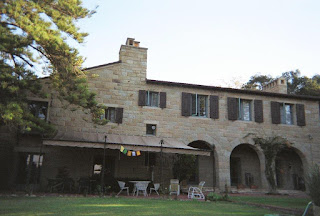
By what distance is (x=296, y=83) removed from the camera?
3322 cm

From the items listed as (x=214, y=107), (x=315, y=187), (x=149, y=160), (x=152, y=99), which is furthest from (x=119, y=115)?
(x=315, y=187)

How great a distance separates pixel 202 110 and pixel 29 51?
32.7ft

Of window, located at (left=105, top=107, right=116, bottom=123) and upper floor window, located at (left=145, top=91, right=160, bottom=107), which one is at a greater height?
upper floor window, located at (left=145, top=91, right=160, bottom=107)

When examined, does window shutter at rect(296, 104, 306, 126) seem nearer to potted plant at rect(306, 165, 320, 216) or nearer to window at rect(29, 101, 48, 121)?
potted plant at rect(306, 165, 320, 216)

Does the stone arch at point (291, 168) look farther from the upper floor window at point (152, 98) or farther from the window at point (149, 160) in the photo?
the upper floor window at point (152, 98)

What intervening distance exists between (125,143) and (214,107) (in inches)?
256

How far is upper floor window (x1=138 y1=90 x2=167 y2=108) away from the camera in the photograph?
649 inches

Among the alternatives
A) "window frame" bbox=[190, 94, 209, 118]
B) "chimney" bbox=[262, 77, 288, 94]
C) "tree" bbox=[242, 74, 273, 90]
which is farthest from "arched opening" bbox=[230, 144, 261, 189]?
"tree" bbox=[242, 74, 273, 90]

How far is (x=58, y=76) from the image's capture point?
11758 millimetres

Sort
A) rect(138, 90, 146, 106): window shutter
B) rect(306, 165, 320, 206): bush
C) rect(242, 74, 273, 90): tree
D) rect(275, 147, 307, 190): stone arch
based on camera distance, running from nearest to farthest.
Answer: rect(306, 165, 320, 206): bush, rect(138, 90, 146, 106): window shutter, rect(275, 147, 307, 190): stone arch, rect(242, 74, 273, 90): tree

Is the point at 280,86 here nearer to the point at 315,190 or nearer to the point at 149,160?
the point at 149,160

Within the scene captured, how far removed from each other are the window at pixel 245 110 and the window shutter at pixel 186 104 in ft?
10.9

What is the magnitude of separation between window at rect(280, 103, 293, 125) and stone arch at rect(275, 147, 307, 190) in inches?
66.8

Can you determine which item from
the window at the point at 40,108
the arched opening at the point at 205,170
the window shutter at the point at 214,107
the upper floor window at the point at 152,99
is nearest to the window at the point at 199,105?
the window shutter at the point at 214,107
